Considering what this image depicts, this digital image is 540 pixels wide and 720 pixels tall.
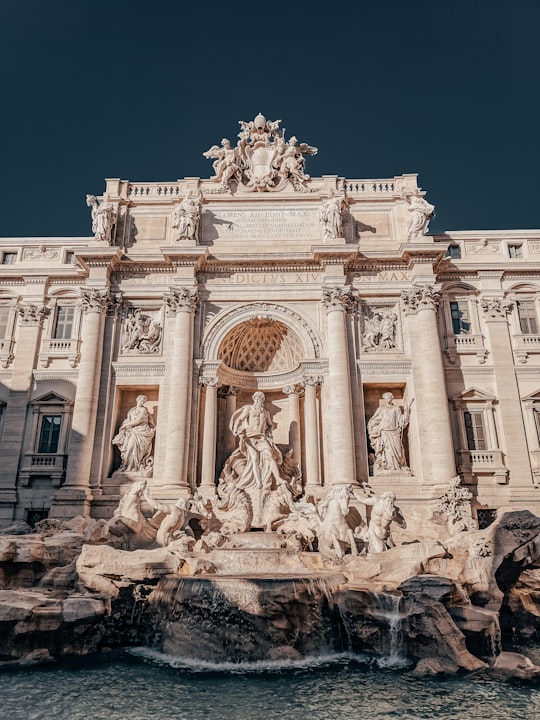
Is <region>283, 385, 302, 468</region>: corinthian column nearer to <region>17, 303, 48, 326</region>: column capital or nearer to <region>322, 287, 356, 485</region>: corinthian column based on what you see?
<region>322, 287, 356, 485</region>: corinthian column

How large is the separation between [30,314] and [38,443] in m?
5.43

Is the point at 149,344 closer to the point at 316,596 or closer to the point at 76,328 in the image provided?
the point at 76,328

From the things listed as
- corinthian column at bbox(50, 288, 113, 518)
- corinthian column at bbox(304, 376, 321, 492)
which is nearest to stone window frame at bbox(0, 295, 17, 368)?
corinthian column at bbox(50, 288, 113, 518)

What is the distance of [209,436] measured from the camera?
67.4 feet

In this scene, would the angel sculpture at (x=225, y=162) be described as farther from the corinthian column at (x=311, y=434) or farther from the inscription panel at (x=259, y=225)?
the corinthian column at (x=311, y=434)

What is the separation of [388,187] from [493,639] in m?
18.4

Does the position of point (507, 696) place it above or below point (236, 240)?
below

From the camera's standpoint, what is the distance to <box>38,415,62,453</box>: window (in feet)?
68.8

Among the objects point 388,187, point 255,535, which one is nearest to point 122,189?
point 388,187

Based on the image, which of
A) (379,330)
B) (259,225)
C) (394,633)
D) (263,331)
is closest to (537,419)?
(379,330)

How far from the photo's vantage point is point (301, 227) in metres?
23.5

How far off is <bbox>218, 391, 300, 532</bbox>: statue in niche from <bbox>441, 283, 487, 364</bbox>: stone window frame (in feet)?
25.8

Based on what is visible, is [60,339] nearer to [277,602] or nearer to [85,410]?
[85,410]

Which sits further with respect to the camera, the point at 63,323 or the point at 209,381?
the point at 63,323
